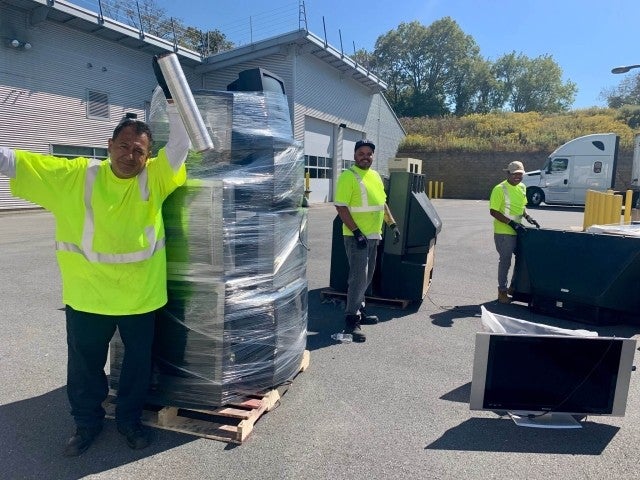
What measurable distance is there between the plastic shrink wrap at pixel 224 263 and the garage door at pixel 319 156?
1884 cm

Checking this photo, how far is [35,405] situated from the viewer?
3293 mm

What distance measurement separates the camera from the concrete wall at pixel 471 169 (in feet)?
101

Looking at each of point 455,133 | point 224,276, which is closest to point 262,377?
point 224,276

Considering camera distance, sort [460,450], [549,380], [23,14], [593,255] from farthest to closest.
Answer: [23,14] → [593,255] → [549,380] → [460,450]

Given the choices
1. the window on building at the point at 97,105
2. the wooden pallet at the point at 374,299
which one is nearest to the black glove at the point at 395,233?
the wooden pallet at the point at 374,299

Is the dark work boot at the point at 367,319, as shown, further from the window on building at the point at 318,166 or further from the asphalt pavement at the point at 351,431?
the window on building at the point at 318,166

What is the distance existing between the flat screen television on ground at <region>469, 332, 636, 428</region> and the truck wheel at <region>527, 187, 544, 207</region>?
22.5 m

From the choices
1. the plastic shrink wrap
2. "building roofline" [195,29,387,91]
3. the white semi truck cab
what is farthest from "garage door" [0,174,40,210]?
the white semi truck cab

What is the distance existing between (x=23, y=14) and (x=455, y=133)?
29.4 m

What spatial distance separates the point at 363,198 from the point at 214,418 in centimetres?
255

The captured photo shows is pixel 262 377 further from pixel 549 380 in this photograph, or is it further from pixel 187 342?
pixel 549 380

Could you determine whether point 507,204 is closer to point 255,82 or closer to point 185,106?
point 255,82

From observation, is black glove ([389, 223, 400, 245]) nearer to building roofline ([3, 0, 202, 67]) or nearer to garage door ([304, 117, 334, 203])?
building roofline ([3, 0, 202, 67])

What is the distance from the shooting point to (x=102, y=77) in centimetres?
1789
